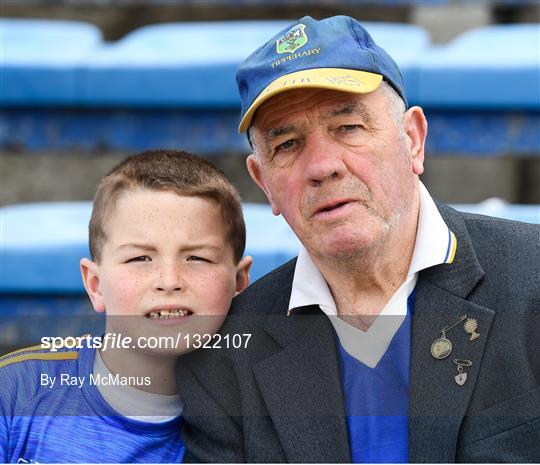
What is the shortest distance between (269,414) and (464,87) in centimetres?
121

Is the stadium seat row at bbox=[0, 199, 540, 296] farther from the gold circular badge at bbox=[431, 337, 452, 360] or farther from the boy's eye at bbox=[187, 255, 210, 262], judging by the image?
the gold circular badge at bbox=[431, 337, 452, 360]

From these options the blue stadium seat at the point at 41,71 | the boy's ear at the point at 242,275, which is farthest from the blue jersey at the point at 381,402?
the blue stadium seat at the point at 41,71

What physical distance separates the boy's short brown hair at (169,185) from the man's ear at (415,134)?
304 millimetres

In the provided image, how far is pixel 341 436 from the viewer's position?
1.26m

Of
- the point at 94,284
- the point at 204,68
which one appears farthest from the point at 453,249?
the point at 204,68

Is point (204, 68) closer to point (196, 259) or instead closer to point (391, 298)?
point (196, 259)

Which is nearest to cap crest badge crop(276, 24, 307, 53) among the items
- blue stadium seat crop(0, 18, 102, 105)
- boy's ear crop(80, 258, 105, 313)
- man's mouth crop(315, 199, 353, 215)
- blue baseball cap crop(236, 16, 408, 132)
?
blue baseball cap crop(236, 16, 408, 132)

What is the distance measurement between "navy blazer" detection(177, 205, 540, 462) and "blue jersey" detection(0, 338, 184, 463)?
0.20 ft

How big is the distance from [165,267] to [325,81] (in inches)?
14.2

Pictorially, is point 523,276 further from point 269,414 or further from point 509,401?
point 269,414

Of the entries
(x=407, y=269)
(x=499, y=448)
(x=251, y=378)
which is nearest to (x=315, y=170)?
(x=407, y=269)

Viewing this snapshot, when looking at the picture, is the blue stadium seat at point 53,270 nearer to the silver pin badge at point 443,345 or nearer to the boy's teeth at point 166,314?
the boy's teeth at point 166,314

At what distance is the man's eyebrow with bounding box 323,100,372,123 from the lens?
1287mm

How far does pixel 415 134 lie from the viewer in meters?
1.38
